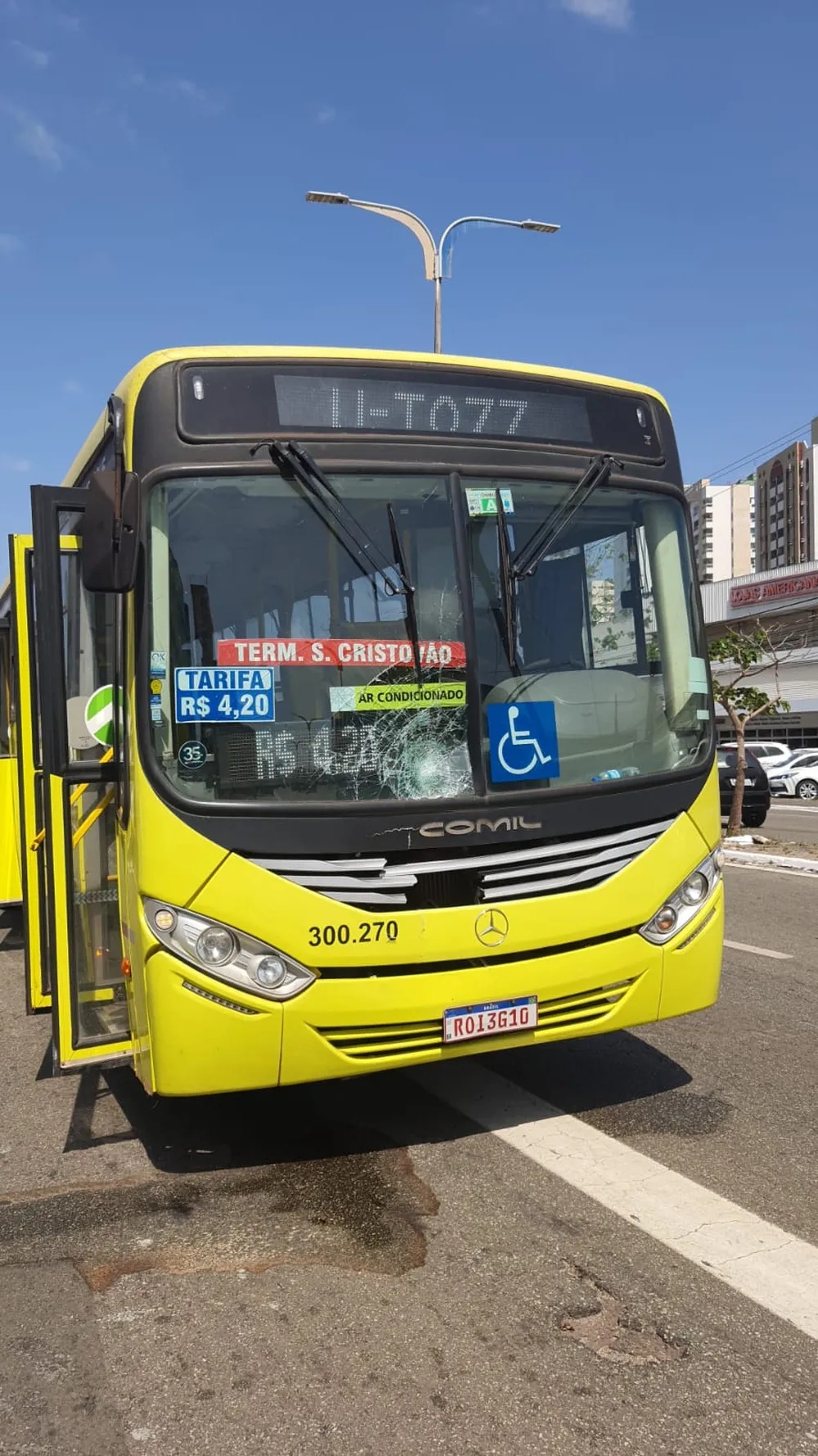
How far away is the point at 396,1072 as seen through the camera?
18.2 feet

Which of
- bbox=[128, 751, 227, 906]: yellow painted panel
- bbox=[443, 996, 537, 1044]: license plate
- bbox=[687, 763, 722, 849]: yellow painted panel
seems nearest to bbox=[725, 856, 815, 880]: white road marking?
bbox=[687, 763, 722, 849]: yellow painted panel

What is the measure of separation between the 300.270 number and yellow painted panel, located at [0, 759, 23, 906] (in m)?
4.58

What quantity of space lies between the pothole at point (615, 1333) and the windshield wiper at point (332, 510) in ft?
8.06

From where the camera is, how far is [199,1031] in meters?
4.02

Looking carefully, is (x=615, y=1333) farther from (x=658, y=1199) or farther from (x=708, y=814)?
(x=708, y=814)

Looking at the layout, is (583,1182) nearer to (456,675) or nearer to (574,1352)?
(574,1352)

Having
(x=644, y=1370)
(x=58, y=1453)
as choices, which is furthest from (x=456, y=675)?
(x=58, y=1453)

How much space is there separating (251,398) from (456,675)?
4.33ft

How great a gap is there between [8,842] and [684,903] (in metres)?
5.26

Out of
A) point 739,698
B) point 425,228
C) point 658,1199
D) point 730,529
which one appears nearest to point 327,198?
point 425,228

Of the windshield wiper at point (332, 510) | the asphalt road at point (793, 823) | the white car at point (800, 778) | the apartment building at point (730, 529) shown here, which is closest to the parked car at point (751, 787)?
the asphalt road at point (793, 823)

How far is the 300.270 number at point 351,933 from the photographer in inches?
160

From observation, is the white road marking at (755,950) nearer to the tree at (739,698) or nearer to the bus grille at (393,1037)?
the bus grille at (393,1037)

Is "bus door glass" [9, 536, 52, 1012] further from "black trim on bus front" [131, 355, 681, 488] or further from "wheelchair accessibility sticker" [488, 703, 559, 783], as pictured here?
"wheelchair accessibility sticker" [488, 703, 559, 783]
